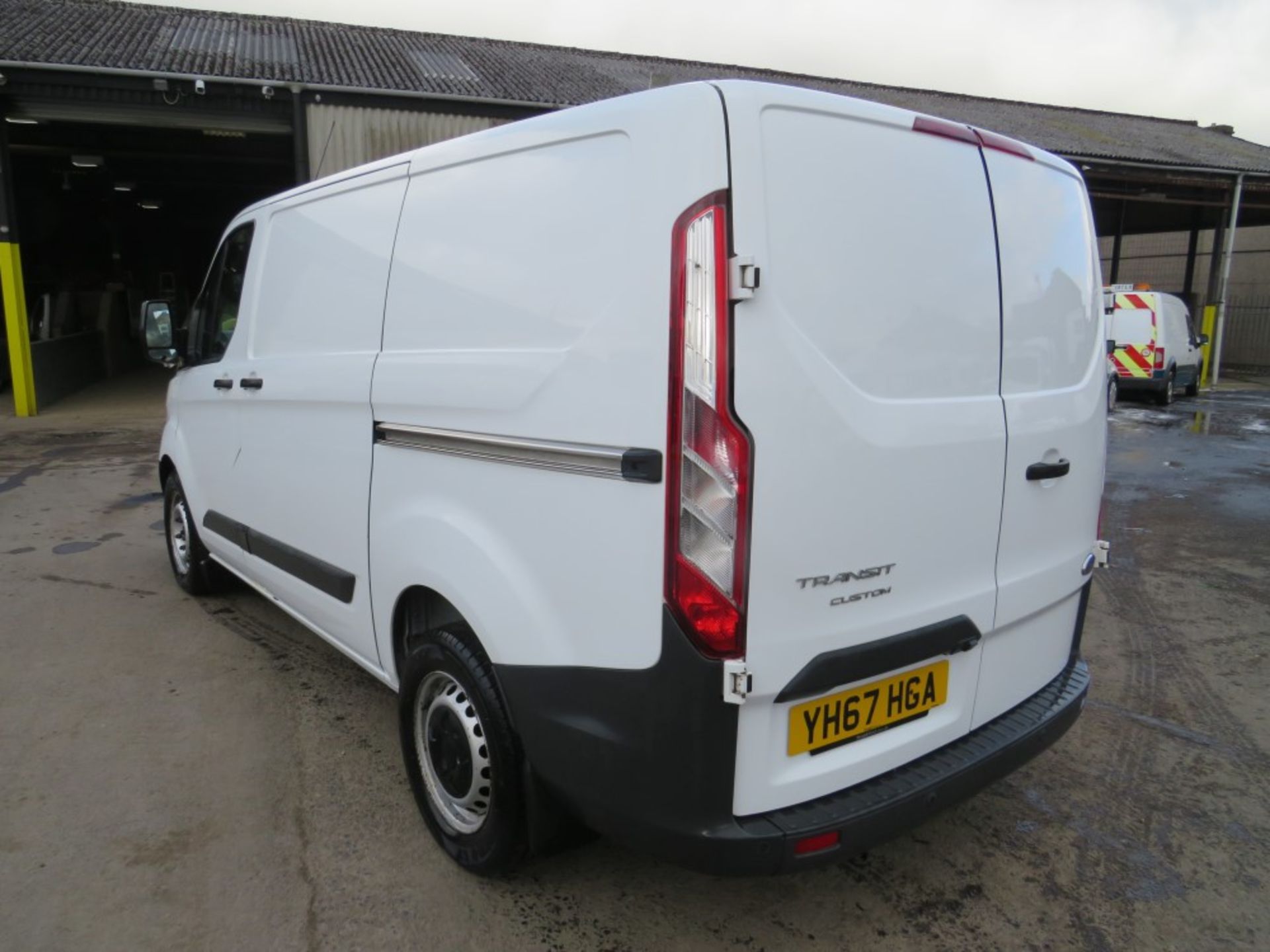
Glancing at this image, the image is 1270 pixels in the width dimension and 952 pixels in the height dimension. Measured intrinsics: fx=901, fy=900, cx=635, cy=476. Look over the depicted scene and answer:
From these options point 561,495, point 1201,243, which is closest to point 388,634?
point 561,495

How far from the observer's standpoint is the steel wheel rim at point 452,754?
2.42 m

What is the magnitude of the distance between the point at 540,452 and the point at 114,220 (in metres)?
25.4

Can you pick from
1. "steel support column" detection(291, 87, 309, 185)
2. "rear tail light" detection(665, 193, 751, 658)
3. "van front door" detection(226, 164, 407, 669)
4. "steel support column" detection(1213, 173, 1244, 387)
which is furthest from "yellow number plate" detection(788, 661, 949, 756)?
"steel support column" detection(1213, 173, 1244, 387)

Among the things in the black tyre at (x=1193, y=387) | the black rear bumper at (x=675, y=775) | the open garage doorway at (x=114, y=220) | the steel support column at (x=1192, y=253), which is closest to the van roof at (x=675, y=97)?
the black rear bumper at (x=675, y=775)

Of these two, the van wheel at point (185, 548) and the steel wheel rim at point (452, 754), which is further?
the van wheel at point (185, 548)

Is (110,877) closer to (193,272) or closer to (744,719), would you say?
(744,719)

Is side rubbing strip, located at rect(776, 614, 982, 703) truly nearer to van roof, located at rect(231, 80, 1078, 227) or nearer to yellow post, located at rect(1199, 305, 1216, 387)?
van roof, located at rect(231, 80, 1078, 227)

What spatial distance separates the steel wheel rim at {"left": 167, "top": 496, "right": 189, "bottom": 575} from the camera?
15.8ft

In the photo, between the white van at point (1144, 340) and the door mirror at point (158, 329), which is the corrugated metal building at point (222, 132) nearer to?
the white van at point (1144, 340)

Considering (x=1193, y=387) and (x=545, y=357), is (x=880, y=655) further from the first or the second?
(x=1193, y=387)

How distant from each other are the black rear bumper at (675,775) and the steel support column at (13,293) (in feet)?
45.9

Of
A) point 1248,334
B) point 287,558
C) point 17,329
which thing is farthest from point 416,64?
point 1248,334

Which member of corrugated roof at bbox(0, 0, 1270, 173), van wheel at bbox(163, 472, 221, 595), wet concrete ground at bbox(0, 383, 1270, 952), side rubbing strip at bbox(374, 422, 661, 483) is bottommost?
wet concrete ground at bbox(0, 383, 1270, 952)

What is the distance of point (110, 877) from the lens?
8.19 feet
